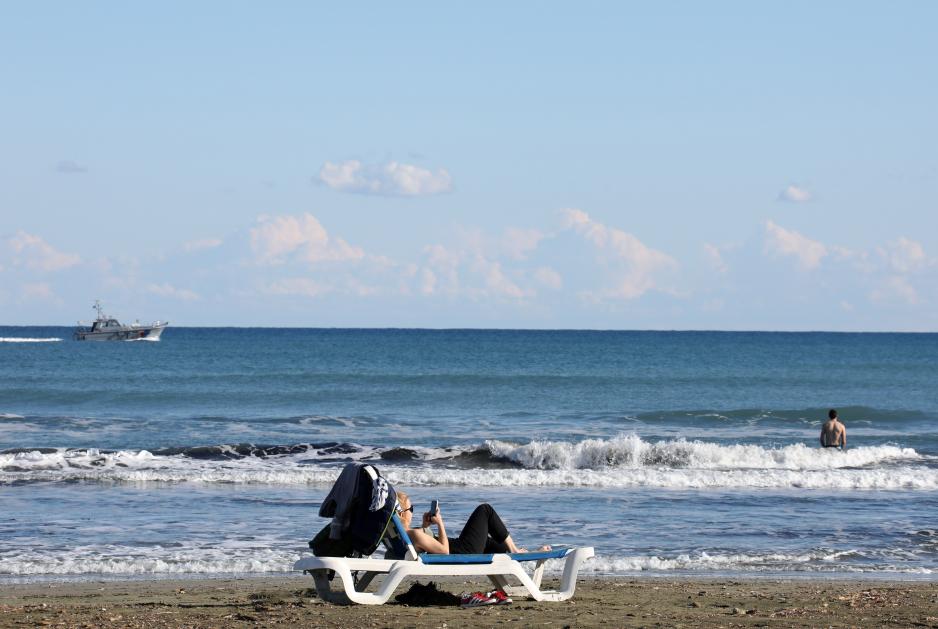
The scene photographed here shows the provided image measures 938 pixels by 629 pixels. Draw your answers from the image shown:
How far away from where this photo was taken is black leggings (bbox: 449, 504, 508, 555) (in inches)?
411

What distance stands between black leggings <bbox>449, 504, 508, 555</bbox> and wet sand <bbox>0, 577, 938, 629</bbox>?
1.98 feet

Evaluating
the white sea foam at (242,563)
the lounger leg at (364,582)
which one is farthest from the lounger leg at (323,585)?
the white sea foam at (242,563)

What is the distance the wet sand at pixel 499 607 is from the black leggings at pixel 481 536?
0.60 metres

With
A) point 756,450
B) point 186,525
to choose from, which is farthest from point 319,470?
point 756,450

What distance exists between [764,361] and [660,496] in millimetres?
63210

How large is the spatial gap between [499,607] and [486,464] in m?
16.7

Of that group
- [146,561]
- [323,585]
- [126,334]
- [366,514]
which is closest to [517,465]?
[146,561]

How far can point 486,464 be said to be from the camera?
2662cm

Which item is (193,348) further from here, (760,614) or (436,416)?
(760,614)

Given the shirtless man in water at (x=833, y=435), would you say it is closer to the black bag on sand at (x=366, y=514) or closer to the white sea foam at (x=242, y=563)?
the white sea foam at (x=242, y=563)

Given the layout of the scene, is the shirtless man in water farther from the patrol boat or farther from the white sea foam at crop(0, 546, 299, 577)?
the patrol boat

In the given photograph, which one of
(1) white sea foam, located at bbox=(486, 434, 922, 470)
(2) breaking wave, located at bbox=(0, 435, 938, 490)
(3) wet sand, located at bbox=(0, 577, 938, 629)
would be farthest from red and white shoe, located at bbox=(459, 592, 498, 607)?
(1) white sea foam, located at bbox=(486, 434, 922, 470)

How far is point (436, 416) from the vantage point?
38.8 m

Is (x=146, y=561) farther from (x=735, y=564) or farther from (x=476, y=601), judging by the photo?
(x=735, y=564)
